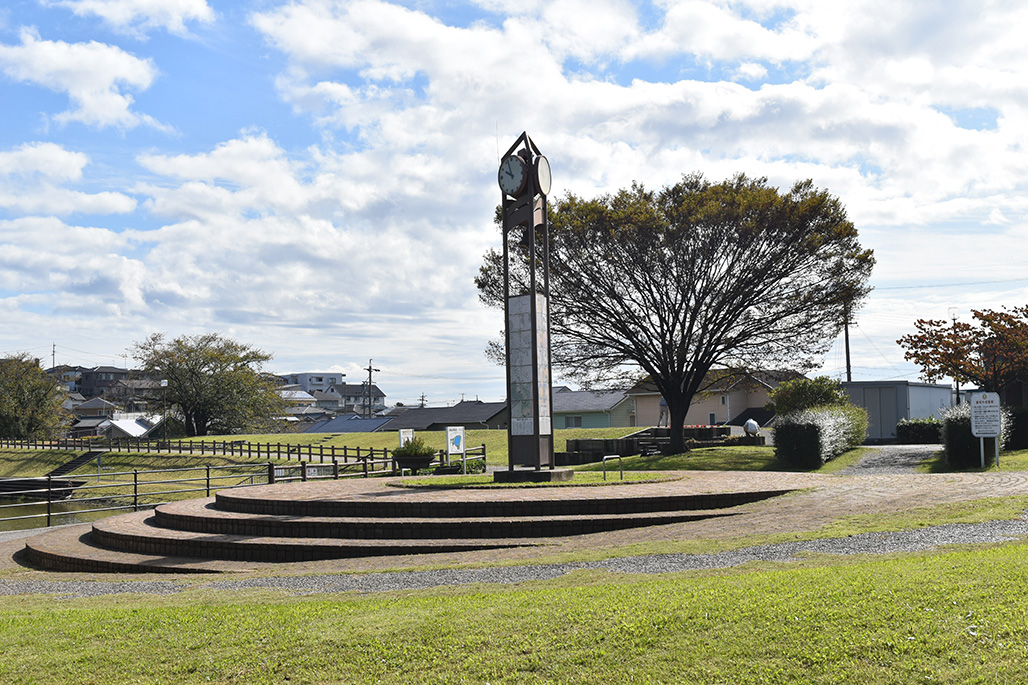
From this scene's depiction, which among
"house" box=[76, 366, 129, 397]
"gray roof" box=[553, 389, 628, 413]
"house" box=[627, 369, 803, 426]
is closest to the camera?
"house" box=[627, 369, 803, 426]

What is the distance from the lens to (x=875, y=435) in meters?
36.4

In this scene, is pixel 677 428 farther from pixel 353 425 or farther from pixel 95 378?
pixel 95 378

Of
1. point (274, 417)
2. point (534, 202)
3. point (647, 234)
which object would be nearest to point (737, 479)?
point (534, 202)

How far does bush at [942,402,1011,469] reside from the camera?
22047 mm

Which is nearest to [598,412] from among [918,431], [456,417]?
[456,417]

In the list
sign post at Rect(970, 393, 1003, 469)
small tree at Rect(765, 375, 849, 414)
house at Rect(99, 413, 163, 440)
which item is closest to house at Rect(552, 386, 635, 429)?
small tree at Rect(765, 375, 849, 414)

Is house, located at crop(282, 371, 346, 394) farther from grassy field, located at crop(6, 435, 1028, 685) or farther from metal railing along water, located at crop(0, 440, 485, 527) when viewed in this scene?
grassy field, located at crop(6, 435, 1028, 685)

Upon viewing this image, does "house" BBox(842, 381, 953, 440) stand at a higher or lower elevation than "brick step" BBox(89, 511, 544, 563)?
higher

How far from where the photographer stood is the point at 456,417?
6594cm

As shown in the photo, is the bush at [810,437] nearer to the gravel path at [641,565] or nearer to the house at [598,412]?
the gravel path at [641,565]

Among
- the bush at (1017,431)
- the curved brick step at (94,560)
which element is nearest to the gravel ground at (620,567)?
the curved brick step at (94,560)

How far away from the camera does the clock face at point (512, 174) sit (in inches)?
719

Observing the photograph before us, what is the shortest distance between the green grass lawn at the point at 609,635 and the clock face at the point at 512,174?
12.3 meters

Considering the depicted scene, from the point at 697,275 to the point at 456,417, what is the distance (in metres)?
37.2
